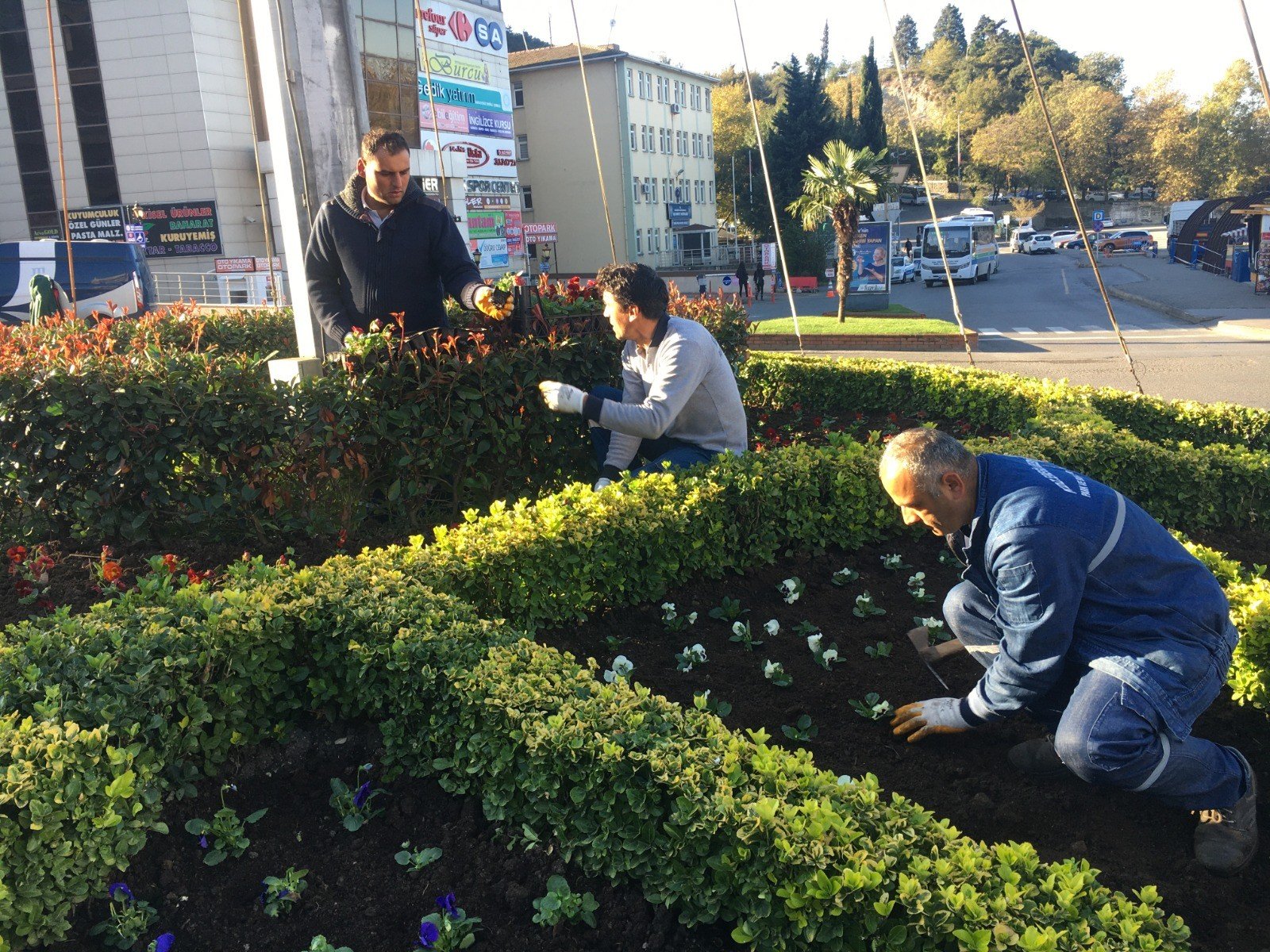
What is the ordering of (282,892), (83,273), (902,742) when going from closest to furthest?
(282,892) < (902,742) < (83,273)

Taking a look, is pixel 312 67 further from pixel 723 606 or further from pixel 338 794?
pixel 338 794

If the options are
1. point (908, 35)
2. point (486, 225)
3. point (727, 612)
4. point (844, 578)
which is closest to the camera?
point (727, 612)

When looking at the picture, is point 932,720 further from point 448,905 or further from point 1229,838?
point 448,905

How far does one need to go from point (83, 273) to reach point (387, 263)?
64.3 ft

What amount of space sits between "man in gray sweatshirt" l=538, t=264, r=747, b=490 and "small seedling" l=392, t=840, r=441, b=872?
216 centimetres

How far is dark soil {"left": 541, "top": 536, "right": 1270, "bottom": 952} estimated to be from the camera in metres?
2.50

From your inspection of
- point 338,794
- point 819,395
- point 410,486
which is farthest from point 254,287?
point 338,794

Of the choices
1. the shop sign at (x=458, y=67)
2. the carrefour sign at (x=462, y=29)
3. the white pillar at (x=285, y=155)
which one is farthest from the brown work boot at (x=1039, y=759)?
the carrefour sign at (x=462, y=29)

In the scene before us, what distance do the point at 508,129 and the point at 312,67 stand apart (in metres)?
38.4

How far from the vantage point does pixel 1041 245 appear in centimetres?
6097

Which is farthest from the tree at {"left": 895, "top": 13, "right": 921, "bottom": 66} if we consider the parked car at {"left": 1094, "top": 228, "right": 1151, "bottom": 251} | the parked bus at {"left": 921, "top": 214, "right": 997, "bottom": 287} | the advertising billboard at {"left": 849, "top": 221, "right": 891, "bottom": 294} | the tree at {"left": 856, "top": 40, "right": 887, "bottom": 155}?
the advertising billboard at {"left": 849, "top": 221, "right": 891, "bottom": 294}

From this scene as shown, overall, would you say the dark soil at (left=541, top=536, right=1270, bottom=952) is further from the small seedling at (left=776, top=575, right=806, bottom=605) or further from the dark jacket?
the dark jacket

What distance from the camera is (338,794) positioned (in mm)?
2615

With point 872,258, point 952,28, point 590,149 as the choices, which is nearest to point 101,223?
point 590,149
